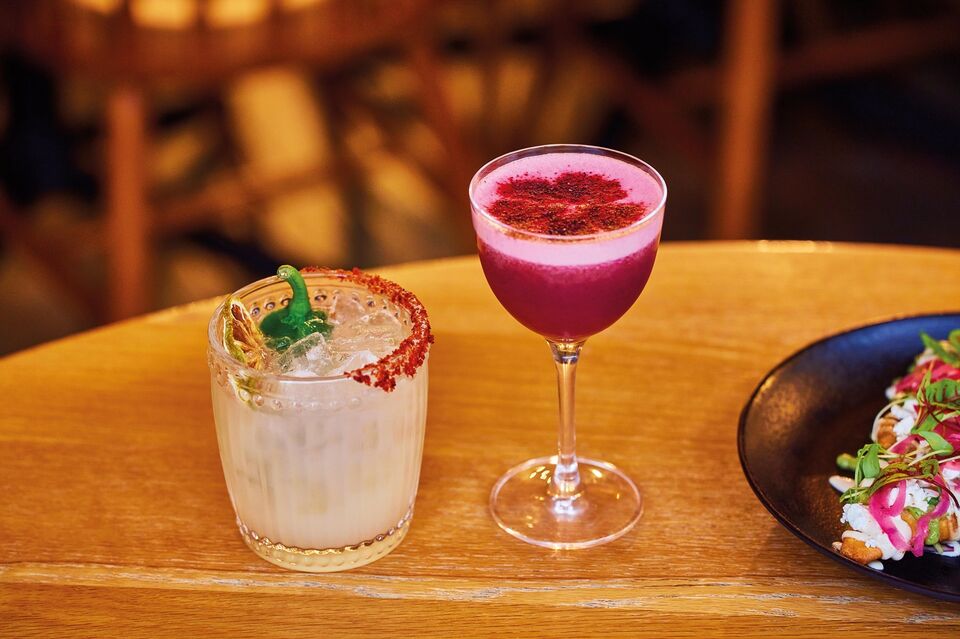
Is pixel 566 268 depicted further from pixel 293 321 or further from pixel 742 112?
pixel 742 112

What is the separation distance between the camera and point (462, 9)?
2900mm

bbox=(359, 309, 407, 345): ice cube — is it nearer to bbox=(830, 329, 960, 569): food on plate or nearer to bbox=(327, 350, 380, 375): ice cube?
bbox=(327, 350, 380, 375): ice cube

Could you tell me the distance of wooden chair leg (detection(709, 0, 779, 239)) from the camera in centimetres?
212

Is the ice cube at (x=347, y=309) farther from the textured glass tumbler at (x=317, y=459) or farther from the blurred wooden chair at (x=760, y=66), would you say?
the blurred wooden chair at (x=760, y=66)

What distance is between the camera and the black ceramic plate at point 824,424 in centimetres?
86

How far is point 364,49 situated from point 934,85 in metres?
1.71

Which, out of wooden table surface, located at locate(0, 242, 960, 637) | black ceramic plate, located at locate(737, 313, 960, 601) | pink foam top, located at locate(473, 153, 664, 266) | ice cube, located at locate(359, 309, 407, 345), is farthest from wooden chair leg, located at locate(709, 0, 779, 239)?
ice cube, located at locate(359, 309, 407, 345)

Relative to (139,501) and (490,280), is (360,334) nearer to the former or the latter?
(490,280)

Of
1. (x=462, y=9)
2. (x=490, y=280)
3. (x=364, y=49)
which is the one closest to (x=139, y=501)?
(x=490, y=280)

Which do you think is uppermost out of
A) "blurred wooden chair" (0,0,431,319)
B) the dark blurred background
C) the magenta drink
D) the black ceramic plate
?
the magenta drink

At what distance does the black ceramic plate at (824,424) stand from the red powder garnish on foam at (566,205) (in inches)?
8.1

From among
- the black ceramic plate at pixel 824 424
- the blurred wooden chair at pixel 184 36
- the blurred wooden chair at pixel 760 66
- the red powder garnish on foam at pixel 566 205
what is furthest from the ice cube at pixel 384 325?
the blurred wooden chair at pixel 760 66

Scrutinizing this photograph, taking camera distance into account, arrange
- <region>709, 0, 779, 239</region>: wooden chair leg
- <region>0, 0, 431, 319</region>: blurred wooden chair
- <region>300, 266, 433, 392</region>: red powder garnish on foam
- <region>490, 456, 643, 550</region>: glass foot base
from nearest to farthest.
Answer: <region>300, 266, 433, 392</region>: red powder garnish on foam, <region>490, 456, 643, 550</region>: glass foot base, <region>0, 0, 431, 319</region>: blurred wooden chair, <region>709, 0, 779, 239</region>: wooden chair leg

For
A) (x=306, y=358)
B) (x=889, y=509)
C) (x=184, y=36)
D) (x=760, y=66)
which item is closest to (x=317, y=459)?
(x=306, y=358)
